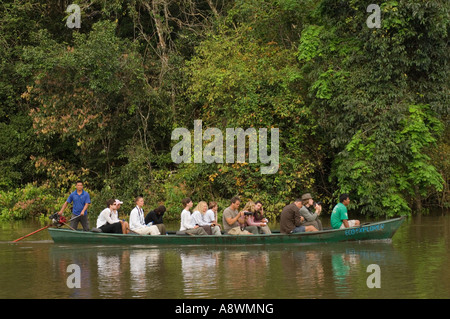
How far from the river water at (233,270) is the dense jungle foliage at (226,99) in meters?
6.06

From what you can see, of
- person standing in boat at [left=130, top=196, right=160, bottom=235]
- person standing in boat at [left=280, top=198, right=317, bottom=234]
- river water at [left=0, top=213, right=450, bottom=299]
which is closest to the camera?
river water at [left=0, top=213, right=450, bottom=299]

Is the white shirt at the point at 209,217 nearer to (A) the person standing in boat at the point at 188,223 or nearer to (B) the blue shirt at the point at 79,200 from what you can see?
(A) the person standing in boat at the point at 188,223

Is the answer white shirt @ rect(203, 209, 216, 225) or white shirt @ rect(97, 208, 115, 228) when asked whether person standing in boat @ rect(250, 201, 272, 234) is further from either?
white shirt @ rect(97, 208, 115, 228)

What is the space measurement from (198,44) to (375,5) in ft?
32.7

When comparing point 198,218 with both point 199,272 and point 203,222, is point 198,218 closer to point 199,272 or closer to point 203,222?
point 203,222

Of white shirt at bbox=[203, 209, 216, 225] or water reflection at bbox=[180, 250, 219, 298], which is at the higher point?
white shirt at bbox=[203, 209, 216, 225]

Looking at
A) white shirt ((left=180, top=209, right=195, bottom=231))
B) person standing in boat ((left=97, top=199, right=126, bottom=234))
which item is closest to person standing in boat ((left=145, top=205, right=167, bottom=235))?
white shirt ((left=180, top=209, right=195, bottom=231))

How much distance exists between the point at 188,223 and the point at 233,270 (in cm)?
479

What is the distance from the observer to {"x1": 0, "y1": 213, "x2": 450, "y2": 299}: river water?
11.7 metres

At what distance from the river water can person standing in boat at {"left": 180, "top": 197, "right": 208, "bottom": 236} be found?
33.1 inches

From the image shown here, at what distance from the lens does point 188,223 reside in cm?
1866

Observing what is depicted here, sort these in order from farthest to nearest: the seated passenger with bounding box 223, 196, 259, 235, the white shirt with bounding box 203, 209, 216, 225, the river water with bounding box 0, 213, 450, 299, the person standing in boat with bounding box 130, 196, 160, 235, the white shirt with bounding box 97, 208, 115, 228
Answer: the white shirt with bounding box 203, 209, 216, 225 < the white shirt with bounding box 97, 208, 115, 228 < the person standing in boat with bounding box 130, 196, 160, 235 < the seated passenger with bounding box 223, 196, 259, 235 < the river water with bounding box 0, 213, 450, 299

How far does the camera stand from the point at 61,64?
28.0m

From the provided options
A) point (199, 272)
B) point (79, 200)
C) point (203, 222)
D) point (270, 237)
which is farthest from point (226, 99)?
point (199, 272)
